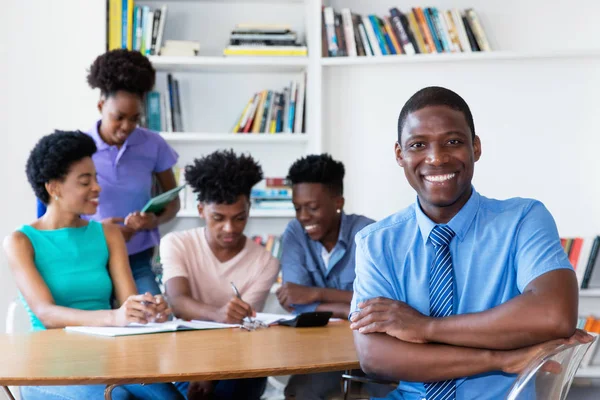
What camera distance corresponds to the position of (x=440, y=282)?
180 centimetres

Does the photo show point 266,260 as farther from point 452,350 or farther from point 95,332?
point 452,350

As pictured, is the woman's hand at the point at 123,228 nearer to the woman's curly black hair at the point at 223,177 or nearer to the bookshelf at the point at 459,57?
the woman's curly black hair at the point at 223,177

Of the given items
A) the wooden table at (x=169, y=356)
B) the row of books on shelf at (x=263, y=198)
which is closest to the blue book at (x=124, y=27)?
the row of books on shelf at (x=263, y=198)

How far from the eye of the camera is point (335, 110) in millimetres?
4668

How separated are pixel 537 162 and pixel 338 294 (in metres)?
2.07

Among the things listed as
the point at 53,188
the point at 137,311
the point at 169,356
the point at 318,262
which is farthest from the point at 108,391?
the point at 318,262

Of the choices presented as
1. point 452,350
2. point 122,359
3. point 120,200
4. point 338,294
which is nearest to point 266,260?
point 338,294

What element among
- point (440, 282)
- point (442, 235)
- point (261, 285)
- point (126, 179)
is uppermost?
point (126, 179)

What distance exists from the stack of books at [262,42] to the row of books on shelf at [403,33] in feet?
0.64

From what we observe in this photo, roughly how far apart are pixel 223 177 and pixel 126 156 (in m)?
0.53

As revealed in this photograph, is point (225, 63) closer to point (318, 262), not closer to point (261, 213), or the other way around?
point (261, 213)

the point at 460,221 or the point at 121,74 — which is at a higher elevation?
the point at 121,74

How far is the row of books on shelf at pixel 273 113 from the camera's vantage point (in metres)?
4.62

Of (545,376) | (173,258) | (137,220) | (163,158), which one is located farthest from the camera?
(163,158)
